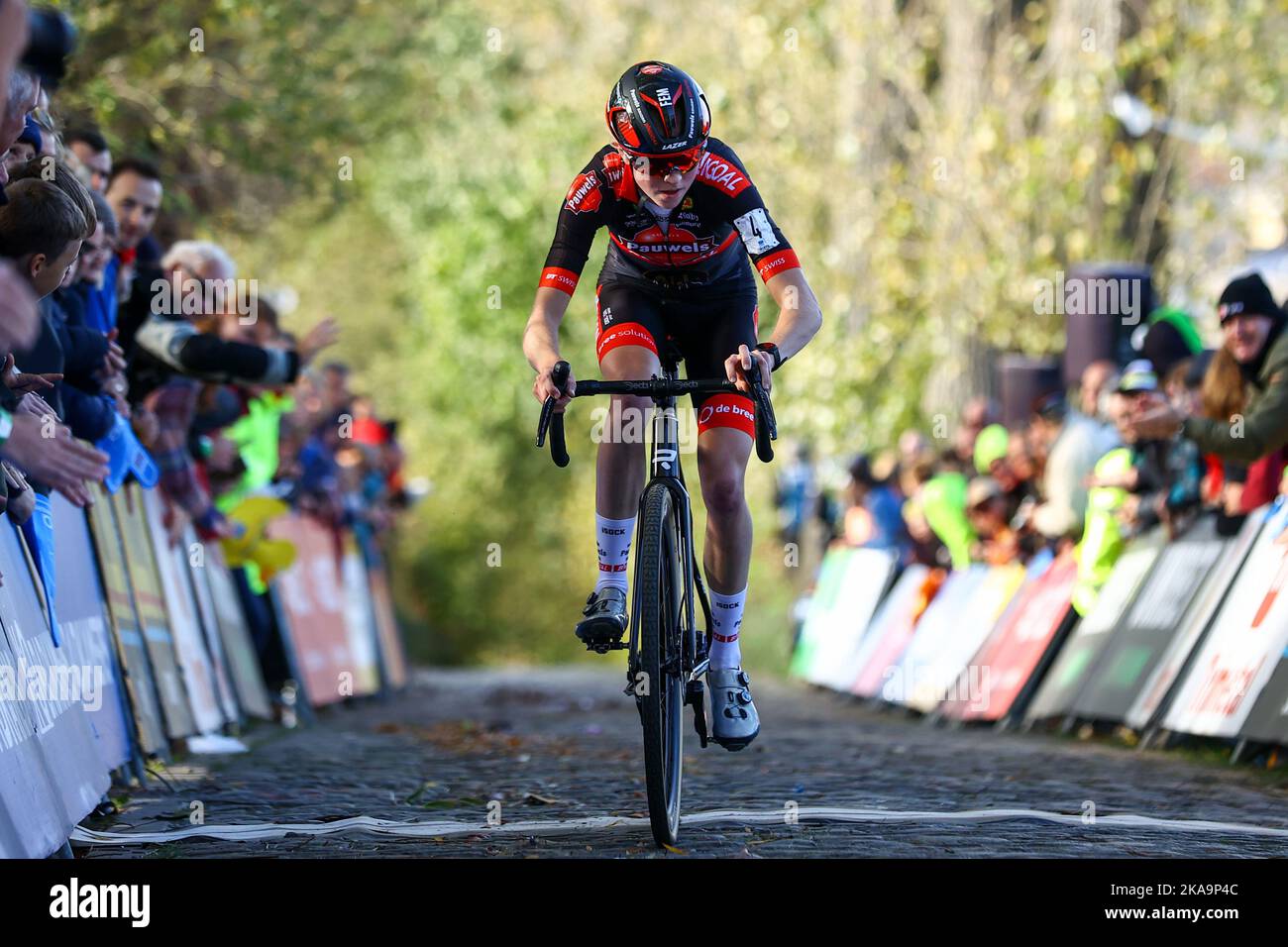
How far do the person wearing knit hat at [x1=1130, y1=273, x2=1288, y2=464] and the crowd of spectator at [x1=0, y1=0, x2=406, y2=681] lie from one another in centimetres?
477

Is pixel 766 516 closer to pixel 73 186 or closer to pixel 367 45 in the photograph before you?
pixel 367 45

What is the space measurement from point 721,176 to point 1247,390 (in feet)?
14.3

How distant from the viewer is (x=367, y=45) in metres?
20.6

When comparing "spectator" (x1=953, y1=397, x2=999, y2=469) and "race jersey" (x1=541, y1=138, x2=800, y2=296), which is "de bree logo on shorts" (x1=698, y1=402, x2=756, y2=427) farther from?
"spectator" (x1=953, y1=397, x2=999, y2=469)

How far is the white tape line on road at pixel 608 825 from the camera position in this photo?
6.71 metres

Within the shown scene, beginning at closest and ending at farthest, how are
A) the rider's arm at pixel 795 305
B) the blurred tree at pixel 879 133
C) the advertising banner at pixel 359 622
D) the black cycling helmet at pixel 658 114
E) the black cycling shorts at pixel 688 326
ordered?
the black cycling helmet at pixel 658 114, the rider's arm at pixel 795 305, the black cycling shorts at pixel 688 326, the blurred tree at pixel 879 133, the advertising banner at pixel 359 622

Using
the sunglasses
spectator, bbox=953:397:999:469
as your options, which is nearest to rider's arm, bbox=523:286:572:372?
the sunglasses

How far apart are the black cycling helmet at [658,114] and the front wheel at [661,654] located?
46.4 inches

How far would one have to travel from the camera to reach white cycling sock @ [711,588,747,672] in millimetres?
7547

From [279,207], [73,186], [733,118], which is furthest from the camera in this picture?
[733,118]

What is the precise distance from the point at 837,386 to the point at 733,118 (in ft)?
11.6

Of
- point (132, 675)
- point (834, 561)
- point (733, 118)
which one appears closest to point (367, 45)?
point (733, 118)

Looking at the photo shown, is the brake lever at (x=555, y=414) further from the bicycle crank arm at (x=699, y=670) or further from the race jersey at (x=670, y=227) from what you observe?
the bicycle crank arm at (x=699, y=670)

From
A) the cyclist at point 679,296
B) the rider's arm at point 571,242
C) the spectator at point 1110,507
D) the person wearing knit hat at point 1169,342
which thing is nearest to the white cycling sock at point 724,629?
the cyclist at point 679,296
